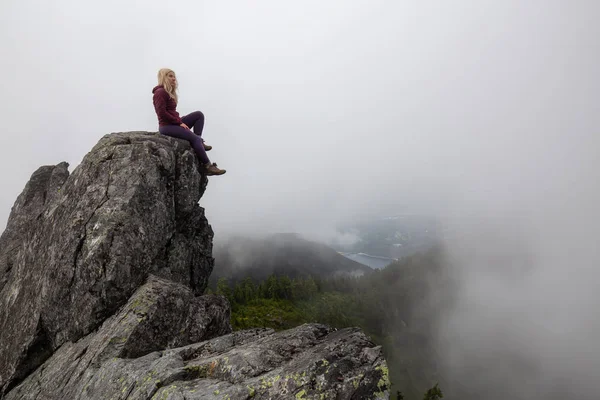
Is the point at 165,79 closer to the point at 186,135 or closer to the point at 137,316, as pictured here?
the point at 186,135

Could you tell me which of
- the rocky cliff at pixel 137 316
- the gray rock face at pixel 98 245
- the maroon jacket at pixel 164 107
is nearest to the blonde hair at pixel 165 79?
the maroon jacket at pixel 164 107

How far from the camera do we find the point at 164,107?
20.9 meters

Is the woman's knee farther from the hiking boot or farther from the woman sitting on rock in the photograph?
the hiking boot

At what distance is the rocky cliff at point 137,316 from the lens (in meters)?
10.9

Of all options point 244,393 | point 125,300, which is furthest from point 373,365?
point 125,300

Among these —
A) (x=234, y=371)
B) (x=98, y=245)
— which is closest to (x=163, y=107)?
(x=98, y=245)

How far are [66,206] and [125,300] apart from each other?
797cm

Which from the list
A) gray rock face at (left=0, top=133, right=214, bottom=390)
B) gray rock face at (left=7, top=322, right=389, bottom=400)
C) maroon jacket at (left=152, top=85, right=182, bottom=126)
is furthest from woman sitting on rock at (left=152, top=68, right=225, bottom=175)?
gray rock face at (left=7, top=322, right=389, bottom=400)

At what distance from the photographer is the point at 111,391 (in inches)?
470

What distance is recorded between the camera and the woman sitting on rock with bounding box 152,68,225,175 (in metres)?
20.5

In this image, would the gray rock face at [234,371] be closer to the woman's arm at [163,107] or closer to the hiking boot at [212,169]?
the hiking boot at [212,169]

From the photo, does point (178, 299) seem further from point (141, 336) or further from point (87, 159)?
point (87, 159)

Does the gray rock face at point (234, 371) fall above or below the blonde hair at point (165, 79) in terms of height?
below

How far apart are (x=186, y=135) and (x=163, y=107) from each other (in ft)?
7.96
